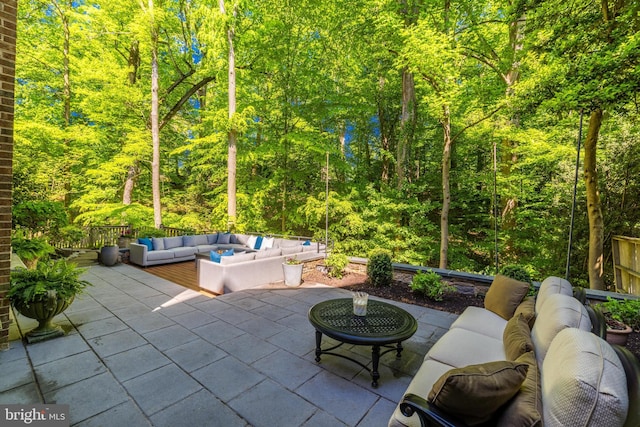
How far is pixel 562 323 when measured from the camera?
171 cm

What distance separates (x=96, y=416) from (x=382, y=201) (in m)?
8.17

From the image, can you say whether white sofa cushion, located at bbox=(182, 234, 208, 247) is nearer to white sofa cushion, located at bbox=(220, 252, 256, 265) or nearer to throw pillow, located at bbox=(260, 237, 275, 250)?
throw pillow, located at bbox=(260, 237, 275, 250)

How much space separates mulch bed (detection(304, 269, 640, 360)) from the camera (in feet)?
14.8

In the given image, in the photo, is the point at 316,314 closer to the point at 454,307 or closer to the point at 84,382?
the point at 84,382

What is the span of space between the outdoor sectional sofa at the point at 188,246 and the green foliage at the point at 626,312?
17.4 feet

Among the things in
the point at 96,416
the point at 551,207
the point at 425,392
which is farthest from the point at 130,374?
the point at 551,207

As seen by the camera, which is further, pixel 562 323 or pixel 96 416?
pixel 96 416

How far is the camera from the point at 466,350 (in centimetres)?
223

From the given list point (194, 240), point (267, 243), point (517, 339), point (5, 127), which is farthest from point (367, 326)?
point (194, 240)

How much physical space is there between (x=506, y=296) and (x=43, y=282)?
17.0 ft

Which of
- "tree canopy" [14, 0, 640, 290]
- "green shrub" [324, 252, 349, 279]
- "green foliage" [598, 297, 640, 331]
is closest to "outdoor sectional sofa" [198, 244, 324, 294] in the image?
"green shrub" [324, 252, 349, 279]

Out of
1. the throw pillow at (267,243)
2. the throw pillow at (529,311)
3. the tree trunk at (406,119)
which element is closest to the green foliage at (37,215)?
the throw pillow at (267,243)

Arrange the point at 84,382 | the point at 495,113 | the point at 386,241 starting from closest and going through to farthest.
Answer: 1. the point at 84,382
2. the point at 495,113
3. the point at 386,241

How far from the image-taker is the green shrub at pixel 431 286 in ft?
15.3
